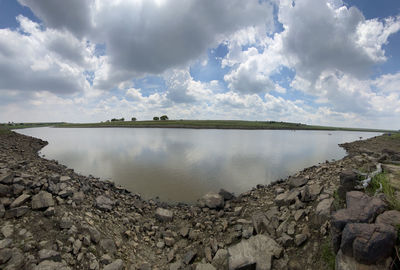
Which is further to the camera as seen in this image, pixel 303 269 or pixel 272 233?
pixel 272 233

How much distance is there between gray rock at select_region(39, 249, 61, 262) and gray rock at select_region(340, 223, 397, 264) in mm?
7673

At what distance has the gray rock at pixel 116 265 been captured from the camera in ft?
16.6

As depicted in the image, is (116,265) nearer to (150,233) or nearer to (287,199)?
(150,233)

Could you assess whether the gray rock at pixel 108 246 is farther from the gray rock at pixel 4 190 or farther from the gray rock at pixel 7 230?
the gray rock at pixel 4 190

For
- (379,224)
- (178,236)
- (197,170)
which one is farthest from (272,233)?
(197,170)

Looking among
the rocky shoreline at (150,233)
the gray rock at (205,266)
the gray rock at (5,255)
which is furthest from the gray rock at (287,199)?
the gray rock at (5,255)

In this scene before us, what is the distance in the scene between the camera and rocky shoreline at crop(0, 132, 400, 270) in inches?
194

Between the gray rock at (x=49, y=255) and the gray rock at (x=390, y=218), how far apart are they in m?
8.64

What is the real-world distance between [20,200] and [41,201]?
0.62m

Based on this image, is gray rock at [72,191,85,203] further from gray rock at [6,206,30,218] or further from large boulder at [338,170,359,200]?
large boulder at [338,170,359,200]

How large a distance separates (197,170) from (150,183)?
5.54 metres

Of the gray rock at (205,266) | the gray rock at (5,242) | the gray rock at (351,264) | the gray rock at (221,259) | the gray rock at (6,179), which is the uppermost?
the gray rock at (6,179)

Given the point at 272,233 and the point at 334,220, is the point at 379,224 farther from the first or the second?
the point at 272,233

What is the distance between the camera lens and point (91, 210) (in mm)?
7609
